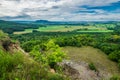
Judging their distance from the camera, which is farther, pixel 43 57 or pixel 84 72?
pixel 84 72

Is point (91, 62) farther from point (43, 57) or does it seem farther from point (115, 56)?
point (43, 57)

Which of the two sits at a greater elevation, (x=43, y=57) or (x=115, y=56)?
(x=43, y=57)

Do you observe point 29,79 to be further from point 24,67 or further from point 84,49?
point 84,49

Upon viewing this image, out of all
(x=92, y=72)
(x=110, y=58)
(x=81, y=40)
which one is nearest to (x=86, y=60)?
(x=110, y=58)

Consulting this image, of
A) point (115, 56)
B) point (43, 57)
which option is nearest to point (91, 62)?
point (115, 56)

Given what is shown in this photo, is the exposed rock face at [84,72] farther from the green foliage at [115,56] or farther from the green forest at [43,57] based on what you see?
the green foliage at [115,56]

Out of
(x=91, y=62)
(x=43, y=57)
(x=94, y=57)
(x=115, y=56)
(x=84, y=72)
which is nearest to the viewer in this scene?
(x=43, y=57)

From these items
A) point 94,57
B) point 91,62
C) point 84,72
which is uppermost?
point 84,72

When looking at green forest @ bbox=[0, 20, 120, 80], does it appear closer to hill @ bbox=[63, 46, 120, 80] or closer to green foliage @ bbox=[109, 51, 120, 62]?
green foliage @ bbox=[109, 51, 120, 62]

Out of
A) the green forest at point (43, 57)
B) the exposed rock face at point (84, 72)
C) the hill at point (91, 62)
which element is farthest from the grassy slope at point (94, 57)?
the exposed rock face at point (84, 72)
